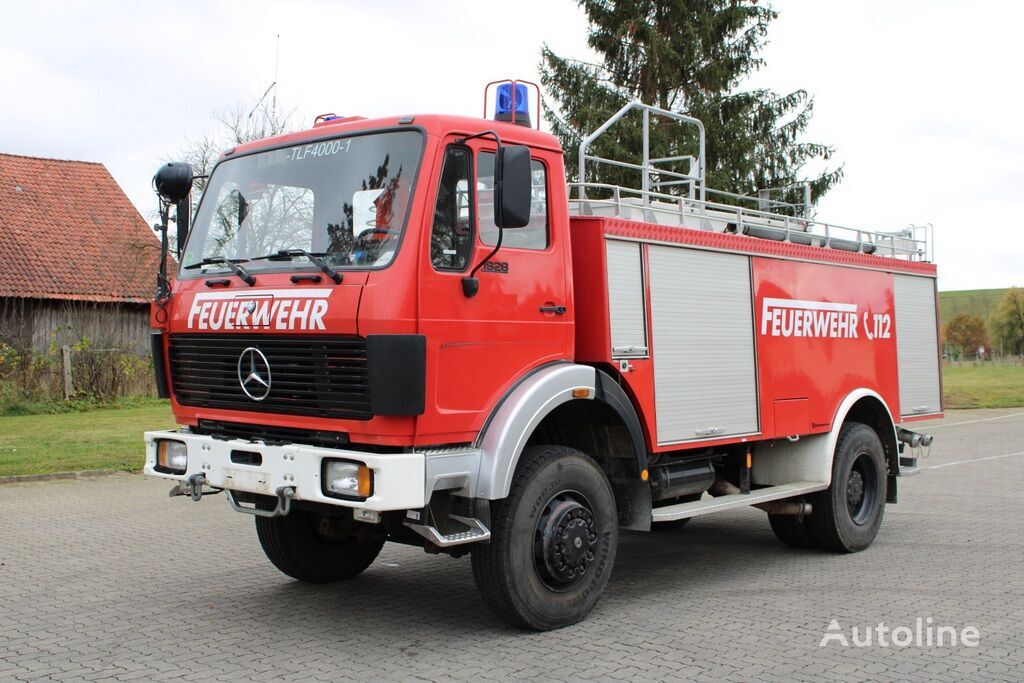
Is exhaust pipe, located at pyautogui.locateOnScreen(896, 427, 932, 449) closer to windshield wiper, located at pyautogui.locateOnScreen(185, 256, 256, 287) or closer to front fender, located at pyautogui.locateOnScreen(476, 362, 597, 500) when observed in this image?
front fender, located at pyautogui.locateOnScreen(476, 362, 597, 500)

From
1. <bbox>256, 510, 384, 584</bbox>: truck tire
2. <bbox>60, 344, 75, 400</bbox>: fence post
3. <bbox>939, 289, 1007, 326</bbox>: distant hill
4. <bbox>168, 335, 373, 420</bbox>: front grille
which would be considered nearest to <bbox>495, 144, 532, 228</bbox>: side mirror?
<bbox>168, 335, 373, 420</bbox>: front grille

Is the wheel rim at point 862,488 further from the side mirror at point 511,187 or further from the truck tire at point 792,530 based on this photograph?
the side mirror at point 511,187

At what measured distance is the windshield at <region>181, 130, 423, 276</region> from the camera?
220 inches

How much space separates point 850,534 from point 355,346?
4.91 m

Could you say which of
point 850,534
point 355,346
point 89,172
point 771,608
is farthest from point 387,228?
point 89,172

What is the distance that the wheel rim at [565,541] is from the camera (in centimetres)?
590

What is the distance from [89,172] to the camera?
102 feet

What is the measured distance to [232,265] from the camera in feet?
19.7

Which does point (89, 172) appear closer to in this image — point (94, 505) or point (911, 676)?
point (94, 505)

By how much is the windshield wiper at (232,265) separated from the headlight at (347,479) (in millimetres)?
1216

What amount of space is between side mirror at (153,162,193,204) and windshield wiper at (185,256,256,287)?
0.42m

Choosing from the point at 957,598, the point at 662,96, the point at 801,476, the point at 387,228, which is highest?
the point at 662,96
